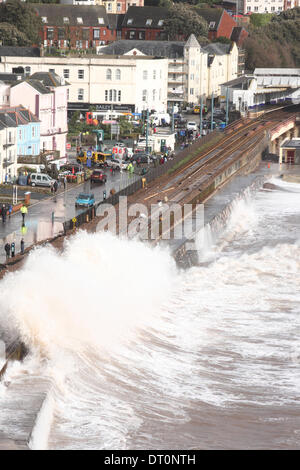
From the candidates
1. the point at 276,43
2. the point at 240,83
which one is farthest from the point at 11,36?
the point at 276,43

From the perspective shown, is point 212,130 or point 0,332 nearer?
point 0,332

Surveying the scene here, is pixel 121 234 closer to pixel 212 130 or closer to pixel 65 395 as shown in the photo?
pixel 65 395

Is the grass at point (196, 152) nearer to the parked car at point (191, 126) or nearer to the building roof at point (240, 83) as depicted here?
the parked car at point (191, 126)

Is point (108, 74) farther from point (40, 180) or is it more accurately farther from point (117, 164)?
point (40, 180)

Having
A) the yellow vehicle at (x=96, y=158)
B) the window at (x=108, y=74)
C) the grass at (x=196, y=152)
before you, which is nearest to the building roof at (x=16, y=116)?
the yellow vehicle at (x=96, y=158)

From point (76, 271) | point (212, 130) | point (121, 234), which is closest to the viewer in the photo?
point (76, 271)

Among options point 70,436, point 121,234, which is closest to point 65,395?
point 70,436

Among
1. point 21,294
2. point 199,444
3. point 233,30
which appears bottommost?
point 199,444
